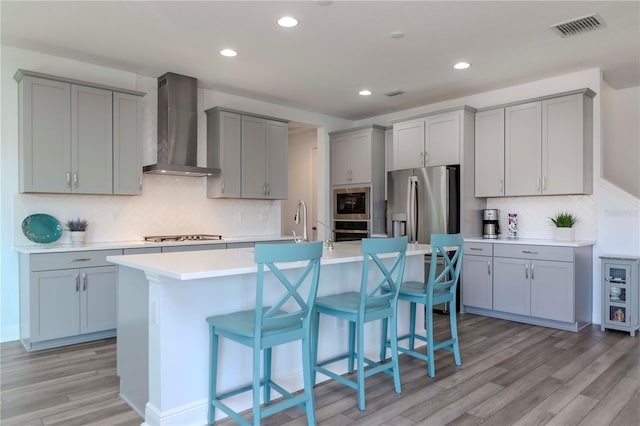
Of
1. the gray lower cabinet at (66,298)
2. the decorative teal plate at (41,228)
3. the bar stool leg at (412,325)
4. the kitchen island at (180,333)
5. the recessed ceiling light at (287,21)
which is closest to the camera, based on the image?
the kitchen island at (180,333)

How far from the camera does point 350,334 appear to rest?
3088 mm

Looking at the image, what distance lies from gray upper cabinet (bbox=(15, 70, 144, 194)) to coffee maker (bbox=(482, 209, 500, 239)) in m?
4.00

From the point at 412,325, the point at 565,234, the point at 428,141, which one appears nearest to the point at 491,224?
the point at 565,234

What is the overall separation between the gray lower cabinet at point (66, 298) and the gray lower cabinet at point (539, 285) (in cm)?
392

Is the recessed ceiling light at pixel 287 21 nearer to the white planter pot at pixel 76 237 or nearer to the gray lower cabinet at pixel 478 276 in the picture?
the white planter pot at pixel 76 237

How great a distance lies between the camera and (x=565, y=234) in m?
4.57

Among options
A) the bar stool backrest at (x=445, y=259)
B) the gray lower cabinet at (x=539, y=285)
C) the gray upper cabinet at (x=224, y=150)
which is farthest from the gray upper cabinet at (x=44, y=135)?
the gray lower cabinet at (x=539, y=285)

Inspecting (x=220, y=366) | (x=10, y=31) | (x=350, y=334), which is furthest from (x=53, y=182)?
(x=350, y=334)

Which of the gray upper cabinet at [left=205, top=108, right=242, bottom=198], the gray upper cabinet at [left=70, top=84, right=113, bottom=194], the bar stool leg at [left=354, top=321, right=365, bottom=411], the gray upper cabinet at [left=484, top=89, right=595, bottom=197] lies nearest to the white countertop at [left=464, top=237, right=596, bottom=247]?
the gray upper cabinet at [left=484, top=89, right=595, bottom=197]

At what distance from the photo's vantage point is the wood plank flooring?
242 cm

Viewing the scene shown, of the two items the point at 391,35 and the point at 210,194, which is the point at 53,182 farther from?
the point at 391,35

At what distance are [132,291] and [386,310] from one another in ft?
5.11

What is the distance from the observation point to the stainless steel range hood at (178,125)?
4668 millimetres

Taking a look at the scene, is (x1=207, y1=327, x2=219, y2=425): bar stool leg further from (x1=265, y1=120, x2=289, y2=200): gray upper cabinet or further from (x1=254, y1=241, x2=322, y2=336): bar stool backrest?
(x1=265, y1=120, x2=289, y2=200): gray upper cabinet
